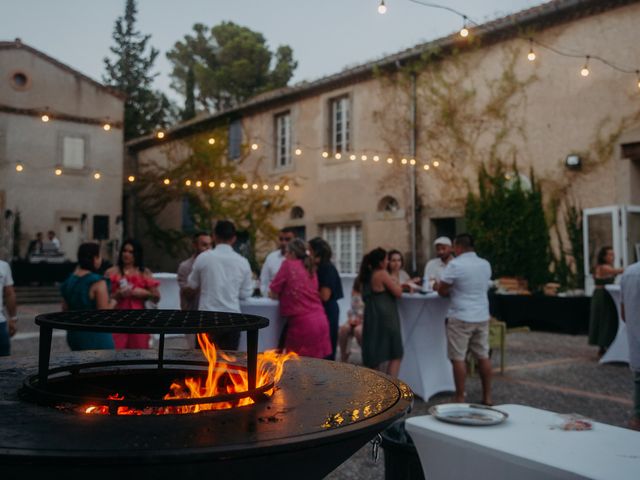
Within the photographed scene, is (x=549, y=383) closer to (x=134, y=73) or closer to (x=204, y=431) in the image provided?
(x=204, y=431)

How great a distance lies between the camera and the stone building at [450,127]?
11.8 m

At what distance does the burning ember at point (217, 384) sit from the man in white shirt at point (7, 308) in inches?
119

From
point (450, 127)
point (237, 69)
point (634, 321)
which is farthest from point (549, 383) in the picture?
point (237, 69)

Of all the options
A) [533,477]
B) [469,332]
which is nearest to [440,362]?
[469,332]

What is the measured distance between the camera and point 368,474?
4.11 meters

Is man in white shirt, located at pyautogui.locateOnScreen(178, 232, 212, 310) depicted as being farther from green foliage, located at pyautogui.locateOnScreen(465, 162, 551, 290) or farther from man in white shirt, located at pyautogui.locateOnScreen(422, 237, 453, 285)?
green foliage, located at pyautogui.locateOnScreen(465, 162, 551, 290)

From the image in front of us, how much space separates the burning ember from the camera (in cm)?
206

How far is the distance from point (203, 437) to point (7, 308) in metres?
4.37

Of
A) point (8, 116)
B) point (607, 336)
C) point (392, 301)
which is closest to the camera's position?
point (392, 301)

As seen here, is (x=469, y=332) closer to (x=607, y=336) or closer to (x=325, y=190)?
(x=607, y=336)

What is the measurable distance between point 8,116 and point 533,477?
22330 mm

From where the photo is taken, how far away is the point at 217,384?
267cm

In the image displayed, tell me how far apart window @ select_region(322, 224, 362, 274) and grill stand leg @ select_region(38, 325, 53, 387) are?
14.5 m

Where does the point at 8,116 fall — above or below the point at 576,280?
above
